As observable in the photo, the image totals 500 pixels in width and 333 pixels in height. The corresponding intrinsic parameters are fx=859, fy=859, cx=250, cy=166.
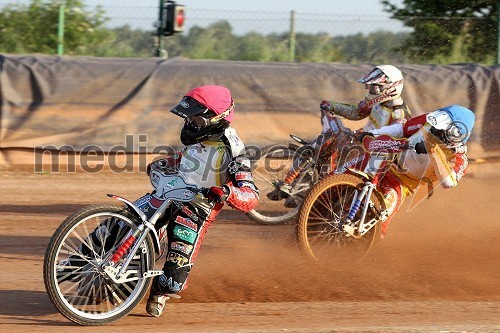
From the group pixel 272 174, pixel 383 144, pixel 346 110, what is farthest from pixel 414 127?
pixel 272 174

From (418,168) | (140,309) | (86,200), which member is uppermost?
(418,168)

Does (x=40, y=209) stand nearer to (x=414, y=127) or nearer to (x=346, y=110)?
(x=346, y=110)

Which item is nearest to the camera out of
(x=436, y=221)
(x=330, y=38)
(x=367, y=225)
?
(x=367, y=225)

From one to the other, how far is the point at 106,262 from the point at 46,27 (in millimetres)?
12834

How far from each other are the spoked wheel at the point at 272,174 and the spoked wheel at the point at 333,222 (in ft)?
6.09

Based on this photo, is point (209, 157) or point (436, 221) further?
point (436, 221)

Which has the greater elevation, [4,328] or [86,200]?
[4,328]

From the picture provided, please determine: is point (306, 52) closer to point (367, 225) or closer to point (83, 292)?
point (367, 225)

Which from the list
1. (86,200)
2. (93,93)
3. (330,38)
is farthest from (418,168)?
(330,38)

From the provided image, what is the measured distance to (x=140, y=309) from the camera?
6.28 m

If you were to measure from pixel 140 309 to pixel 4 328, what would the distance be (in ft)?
3.36

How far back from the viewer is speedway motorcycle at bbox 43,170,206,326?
5.71 m

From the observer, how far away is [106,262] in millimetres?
5805

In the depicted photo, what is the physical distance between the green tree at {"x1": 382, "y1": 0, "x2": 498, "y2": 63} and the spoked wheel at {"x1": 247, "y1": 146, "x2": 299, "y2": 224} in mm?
6506
